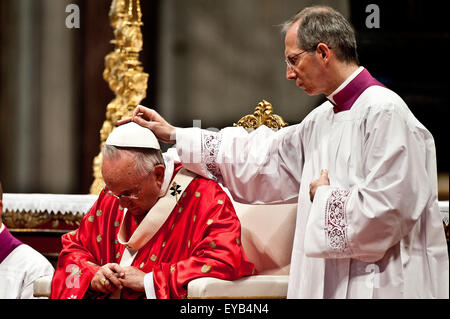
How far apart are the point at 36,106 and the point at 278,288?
15.9 ft

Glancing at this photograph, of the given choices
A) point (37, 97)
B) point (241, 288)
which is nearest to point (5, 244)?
point (241, 288)

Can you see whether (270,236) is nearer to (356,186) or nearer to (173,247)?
(173,247)

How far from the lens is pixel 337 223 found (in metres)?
3.24

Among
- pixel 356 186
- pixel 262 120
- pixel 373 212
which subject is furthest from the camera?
pixel 262 120

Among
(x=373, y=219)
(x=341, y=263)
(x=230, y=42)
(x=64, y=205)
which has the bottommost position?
(x=64, y=205)

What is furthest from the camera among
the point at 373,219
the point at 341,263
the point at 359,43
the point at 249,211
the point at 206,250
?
the point at 359,43

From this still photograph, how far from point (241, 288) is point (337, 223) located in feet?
2.02

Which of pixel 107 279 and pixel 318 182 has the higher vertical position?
pixel 318 182

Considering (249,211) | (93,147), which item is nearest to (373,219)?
(249,211)

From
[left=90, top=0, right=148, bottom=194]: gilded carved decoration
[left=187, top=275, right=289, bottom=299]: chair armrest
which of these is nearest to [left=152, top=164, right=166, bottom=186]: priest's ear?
[left=187, top=275, right=289, bottom=299]: chair armrest

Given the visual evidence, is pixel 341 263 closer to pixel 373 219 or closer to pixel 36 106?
pixel 373 219

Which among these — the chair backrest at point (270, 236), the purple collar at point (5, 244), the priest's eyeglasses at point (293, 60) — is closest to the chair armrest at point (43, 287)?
the purple collar at point (5, 244)

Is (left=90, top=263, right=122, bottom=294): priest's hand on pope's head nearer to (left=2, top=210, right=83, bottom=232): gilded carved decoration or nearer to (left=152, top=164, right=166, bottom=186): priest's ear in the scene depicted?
(left=152, top=164, right=166, bottom=186): priest's ear

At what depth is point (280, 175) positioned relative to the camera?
3.83m
